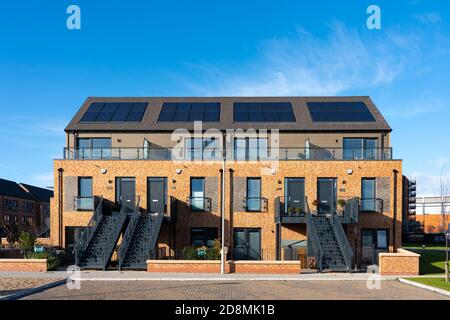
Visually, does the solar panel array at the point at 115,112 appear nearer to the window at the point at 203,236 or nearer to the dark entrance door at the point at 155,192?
the dark entrance door at the point at 155,192

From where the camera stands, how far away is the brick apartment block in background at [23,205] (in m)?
69.0

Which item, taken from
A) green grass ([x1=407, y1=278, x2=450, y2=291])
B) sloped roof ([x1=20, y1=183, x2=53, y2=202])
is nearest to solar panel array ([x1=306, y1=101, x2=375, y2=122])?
green grass ([x1=407, y1=278, x2=450, y2=291])

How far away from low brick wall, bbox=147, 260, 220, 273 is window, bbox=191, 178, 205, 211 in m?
5.68

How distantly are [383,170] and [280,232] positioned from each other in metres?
7.49

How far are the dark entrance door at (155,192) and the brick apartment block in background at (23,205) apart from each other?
47.7 m

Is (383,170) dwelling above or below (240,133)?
below

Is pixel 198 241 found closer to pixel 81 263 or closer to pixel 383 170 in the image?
pixel 81 263

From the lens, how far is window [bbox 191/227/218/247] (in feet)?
83.1

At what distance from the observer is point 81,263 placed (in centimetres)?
2069

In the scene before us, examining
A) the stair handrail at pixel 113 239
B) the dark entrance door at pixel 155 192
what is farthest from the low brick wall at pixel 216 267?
the dark entrance door at pixel 155 192

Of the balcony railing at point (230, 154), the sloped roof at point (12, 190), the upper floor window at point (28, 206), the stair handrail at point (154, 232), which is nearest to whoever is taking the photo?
the stair handrail at point (154, 232)

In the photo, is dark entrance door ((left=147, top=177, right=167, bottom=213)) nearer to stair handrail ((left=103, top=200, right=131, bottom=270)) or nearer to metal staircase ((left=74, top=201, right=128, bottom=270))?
metal staircase ((left=74, top=201, right=128, bottom=270))

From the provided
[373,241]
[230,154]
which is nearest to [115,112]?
[230,154]
